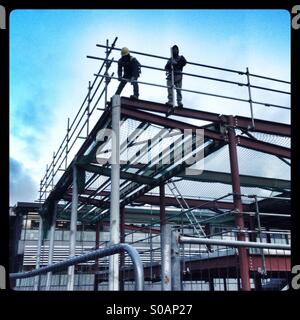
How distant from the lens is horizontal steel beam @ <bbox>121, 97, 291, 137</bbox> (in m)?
8.20

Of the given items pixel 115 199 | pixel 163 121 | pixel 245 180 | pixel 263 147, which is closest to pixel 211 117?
pixel 163 121

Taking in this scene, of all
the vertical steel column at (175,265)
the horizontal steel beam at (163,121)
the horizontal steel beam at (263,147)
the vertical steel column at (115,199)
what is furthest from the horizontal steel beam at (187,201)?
the vertical steel column at (175,265)

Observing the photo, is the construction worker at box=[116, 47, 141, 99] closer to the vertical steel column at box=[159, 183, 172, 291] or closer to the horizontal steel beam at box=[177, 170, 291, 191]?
the horizontal steel beam at box=[177, 170, 291, 191]

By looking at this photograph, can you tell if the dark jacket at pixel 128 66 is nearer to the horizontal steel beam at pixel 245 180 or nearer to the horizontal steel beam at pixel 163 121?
the horizontal steel beam at pixel 163 121

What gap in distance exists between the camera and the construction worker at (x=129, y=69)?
8.27 m

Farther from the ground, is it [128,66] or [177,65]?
[177,65]

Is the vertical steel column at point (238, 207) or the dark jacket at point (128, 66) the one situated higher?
the dark jacket at point (128, 66)

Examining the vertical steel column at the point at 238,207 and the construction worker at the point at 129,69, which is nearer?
the vertical steel column at the point at 238,207

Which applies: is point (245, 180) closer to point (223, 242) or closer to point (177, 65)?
point (177, 65)

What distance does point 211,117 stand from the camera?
8.67 m

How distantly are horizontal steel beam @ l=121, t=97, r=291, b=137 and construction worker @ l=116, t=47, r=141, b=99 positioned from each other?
229 millimetres

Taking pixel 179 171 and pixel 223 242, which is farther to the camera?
pixel 179 171

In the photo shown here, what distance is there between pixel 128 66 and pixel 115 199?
10.6 ft
